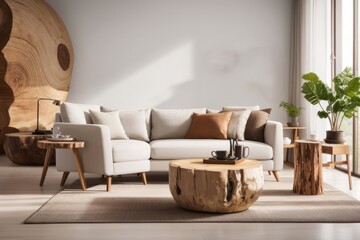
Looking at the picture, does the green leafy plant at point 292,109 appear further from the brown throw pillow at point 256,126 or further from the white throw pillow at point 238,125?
the white throw pillow at point 238,125

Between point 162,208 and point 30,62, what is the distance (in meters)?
3.74

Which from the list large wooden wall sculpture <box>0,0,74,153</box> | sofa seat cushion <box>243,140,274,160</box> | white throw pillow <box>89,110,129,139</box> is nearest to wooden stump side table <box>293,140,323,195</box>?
sofa seat cushion <box>243,140,274,160</box>

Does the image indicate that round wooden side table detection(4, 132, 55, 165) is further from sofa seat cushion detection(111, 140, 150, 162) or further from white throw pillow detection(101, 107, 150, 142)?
sofa seat cushion detection(111, 140, 150, 162)

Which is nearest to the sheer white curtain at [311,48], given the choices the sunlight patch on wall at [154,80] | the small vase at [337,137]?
the small vase at [337,137]

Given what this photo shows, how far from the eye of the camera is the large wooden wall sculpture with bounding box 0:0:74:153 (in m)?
6.16

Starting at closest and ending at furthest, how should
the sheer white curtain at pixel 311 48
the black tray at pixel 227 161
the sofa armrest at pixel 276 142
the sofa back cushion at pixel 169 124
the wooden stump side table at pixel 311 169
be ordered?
the black tray at pixel 227 161, the wooden stump side table at pixel 311 169, the sofa armrest at pixel 276 142, the sofa back cushion at pixel 169 124, the sheer white curtain at pixel 311 48

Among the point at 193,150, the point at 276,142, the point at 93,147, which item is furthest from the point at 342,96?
the point at 93,147

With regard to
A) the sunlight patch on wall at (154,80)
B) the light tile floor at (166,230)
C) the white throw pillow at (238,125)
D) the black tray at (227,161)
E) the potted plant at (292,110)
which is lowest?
the light tile floor at (166,230)

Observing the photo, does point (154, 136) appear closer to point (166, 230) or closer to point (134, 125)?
point (134, 125)

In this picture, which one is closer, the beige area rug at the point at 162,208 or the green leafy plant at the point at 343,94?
the beige area rug at the point at 162,208

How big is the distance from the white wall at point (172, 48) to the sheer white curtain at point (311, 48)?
0.33 meters

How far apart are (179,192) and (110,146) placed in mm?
1136

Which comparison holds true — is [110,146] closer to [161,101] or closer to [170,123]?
[170,123]

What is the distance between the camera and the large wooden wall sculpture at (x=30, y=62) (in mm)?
6160
